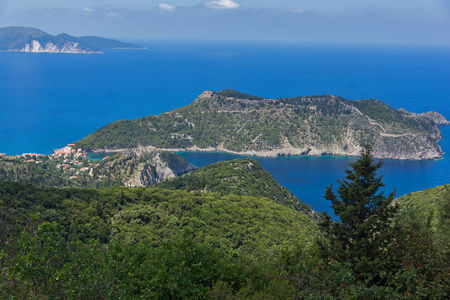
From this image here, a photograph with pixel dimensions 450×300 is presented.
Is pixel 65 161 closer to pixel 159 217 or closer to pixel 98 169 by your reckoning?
pixel 98 169

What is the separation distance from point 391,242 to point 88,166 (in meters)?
78.5

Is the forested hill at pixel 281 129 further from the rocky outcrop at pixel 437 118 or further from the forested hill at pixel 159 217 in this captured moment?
the forested hill at pixel 159 217

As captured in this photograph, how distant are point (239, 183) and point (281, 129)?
5462cm

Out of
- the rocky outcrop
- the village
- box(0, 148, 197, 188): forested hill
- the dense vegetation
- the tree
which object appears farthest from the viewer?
the rocky outcrop

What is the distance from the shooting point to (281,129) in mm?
112625

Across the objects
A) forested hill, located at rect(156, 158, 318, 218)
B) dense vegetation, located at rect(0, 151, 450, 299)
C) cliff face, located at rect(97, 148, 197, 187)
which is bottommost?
cliff face, located at rect(97, 148, 197, 187)

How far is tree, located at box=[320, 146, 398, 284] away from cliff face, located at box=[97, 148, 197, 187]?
195 feet

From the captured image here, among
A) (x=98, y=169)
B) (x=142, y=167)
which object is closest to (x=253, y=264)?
(x=142, y=167)

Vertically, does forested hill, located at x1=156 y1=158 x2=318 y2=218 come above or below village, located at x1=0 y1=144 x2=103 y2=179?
above

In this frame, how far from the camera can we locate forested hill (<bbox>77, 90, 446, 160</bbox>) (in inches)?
4131

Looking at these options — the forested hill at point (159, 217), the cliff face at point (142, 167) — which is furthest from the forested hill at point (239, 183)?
the forested hill at point (159, 217)

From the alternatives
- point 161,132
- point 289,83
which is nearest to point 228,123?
point 161,132

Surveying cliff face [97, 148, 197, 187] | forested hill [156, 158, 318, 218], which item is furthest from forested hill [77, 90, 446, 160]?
forested hill [156, 158, 318, 218]

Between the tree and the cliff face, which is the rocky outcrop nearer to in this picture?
the cliff face
